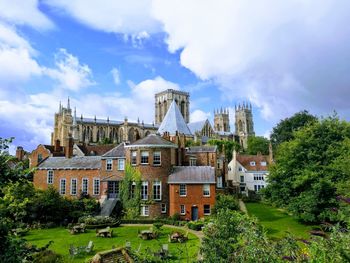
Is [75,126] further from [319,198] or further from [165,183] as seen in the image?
[319,198]

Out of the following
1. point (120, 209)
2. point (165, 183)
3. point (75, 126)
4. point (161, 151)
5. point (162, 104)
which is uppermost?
point (162, 104)

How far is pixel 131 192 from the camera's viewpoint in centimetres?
4400

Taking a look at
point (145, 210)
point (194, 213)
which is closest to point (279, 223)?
point (194, 213)

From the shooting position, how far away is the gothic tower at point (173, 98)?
178625mm

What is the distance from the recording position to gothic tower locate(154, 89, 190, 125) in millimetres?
178625

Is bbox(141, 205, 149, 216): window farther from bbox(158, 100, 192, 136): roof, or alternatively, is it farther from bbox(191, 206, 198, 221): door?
bbox(158, 100, 192, 136): roof

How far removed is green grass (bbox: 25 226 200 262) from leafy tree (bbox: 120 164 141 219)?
175 inches

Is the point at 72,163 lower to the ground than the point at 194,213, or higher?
higher

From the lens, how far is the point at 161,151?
44062 mm

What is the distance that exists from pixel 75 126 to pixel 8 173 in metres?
128

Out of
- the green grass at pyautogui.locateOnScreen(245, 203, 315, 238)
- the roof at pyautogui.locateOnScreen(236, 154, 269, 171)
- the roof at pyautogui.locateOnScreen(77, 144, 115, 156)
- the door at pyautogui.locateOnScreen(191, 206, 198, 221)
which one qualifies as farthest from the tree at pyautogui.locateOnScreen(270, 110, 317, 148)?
the door at pyautogui.locateOnScreen(191, 206, 198, 221)

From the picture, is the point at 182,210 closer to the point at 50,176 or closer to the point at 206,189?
the point at 206,189

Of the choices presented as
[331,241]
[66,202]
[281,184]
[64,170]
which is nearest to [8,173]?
[331,241]

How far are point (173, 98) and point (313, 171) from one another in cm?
13929
